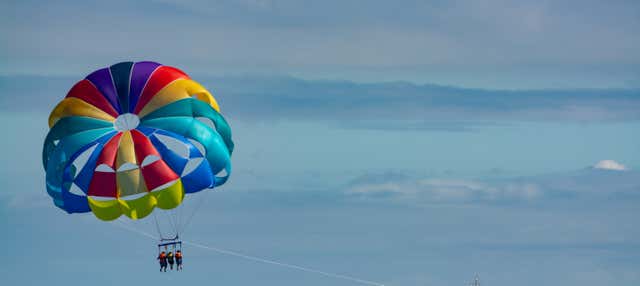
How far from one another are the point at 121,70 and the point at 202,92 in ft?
14.6

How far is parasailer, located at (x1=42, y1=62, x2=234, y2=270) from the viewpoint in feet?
402

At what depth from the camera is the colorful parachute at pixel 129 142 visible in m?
122

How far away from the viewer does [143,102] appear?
407 feet

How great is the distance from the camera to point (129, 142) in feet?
402

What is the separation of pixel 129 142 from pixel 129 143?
0.27 ft

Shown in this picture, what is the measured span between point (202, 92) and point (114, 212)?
794 cm

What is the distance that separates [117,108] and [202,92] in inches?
181

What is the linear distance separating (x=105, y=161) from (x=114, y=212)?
296 cm

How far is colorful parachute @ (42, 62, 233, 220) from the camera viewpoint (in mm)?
122500

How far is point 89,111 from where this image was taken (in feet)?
406

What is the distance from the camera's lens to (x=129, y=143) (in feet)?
401

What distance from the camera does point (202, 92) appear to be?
125125 millimetres

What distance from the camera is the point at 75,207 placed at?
4860 inches

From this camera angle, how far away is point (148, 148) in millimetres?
122500
